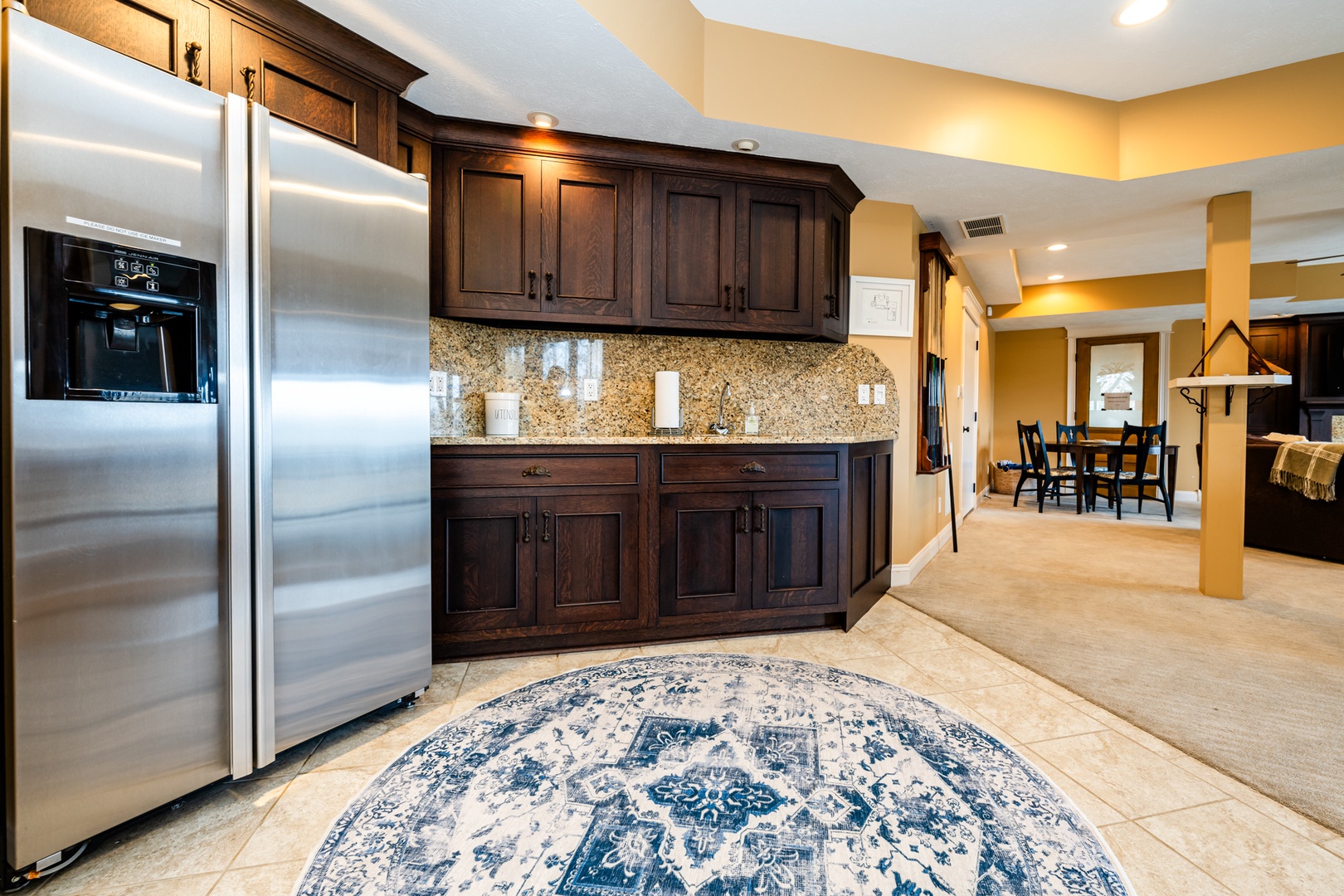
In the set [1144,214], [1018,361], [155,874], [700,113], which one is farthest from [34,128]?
[1018,361]

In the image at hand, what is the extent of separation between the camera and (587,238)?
9.55 feet

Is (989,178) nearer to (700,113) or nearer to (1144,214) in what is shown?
(1144,214)

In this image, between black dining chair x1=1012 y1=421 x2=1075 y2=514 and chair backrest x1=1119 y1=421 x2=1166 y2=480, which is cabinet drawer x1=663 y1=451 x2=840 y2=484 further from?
chair backrest x1=1119 y1=421 x2=1166 y2=480

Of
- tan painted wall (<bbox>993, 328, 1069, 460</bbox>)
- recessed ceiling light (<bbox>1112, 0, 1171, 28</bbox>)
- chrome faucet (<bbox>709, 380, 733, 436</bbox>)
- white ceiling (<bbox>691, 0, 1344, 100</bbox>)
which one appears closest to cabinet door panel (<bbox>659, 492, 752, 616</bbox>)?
chrome faucet (<bbox>709, 380, 733, 436</bbox>)

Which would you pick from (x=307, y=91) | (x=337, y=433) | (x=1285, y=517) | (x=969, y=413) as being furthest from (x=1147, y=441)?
(x=307, y=91)

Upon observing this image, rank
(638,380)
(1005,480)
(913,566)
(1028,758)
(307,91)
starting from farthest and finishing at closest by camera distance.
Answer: (1005,480) < (913,566) < (638,380) < (307,91) < (1028,758)

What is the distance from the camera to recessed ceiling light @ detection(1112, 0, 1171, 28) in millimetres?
2475

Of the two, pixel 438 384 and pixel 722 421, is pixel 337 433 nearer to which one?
pixel 438 384

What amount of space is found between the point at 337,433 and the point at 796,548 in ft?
6.53

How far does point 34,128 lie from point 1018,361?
9.77 meters

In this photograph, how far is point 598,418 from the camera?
10.8 ft

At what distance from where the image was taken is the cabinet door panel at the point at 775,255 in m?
3.14

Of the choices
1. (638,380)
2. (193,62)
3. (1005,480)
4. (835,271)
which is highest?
(193,62)

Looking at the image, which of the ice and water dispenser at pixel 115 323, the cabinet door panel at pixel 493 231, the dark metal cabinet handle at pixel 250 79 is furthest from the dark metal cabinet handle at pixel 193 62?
the cabinet door panel at pixel 493 231
